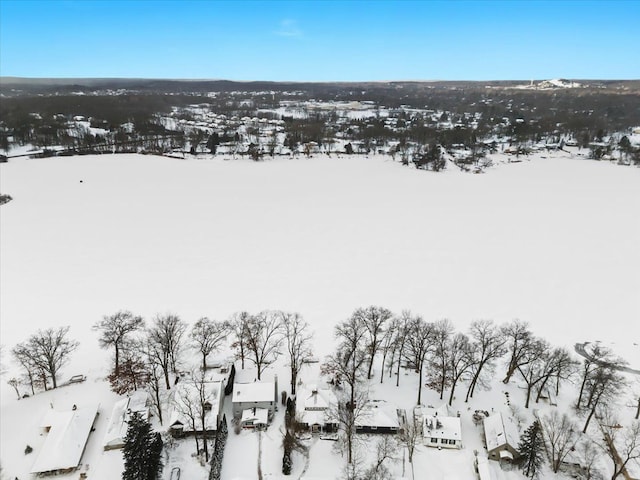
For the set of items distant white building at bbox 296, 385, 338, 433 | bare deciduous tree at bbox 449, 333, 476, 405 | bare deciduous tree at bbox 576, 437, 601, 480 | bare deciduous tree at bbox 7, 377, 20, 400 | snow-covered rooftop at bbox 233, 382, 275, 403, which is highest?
bare deciduous tree at bbox 449, 333, 476, 405

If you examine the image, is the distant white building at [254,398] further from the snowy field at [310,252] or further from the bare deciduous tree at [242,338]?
the bare deciduous tree at [242,338]

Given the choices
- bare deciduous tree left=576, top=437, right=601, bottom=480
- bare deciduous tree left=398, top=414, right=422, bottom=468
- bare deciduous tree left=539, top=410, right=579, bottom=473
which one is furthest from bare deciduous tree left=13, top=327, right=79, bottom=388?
bare deciduous tree left=576, top=437, right=601, bottom=480

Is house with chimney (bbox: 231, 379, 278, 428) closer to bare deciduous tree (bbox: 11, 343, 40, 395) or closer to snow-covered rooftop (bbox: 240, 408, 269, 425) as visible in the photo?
snow-covered rooftop (bbox: 240, 408, 269, 425)

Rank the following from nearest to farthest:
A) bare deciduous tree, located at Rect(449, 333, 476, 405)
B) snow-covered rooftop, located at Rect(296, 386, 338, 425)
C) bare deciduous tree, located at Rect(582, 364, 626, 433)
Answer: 1. bare deciduous tree, located at Rect(582, 364, 626, 433)
2. snow-covered rooftop, located at Rect(296, 386, 338, 425)
3. bare deciduous tree, located at Rect(449, 333, 476, 405)

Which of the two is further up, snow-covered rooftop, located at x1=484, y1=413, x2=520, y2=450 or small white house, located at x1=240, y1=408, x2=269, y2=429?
snow-covered rooftop, located at x1=484, y1=413, x2=520, y2=450

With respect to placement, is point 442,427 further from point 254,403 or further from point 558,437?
point 254,403

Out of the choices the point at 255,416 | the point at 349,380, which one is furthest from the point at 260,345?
the point at 349,380
